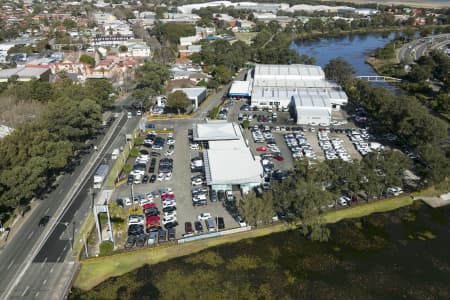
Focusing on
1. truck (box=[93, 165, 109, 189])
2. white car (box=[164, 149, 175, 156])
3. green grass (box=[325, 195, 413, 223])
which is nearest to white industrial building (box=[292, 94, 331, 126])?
white car (box=[164, 149, 175, 156])

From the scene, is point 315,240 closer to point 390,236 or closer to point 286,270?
point 286,270

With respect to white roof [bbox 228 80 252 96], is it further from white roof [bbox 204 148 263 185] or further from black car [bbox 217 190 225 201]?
black car [bbox 217 190 225 201]

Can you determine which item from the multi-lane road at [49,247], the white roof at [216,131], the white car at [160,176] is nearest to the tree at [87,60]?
the white roof at [216,131]

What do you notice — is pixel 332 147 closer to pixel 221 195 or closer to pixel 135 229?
pixel 221 195

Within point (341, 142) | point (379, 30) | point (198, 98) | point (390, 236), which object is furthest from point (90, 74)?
point (379, 30)

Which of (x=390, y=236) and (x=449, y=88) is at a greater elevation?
(x=449, y=88)
